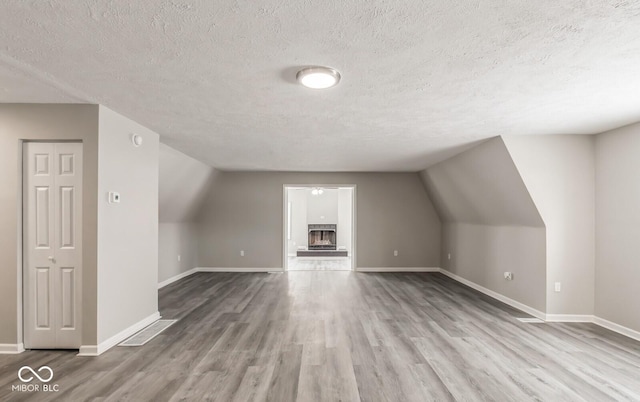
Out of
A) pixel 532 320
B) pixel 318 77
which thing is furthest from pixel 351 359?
pixel 532 320

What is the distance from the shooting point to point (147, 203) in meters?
3.80

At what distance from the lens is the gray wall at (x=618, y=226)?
349 cm

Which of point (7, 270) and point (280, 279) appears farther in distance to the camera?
point (280, 279)

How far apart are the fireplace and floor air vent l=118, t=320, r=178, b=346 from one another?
8.08 meters

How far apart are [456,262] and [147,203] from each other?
231 inches

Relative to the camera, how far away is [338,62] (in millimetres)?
2100

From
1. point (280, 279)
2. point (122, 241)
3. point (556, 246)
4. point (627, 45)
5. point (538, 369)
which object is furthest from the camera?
point (280, 279)

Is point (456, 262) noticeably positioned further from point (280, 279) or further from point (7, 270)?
point (7, 270)

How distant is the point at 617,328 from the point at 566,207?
1.49m

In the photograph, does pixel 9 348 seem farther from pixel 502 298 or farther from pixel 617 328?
pixel 617 328

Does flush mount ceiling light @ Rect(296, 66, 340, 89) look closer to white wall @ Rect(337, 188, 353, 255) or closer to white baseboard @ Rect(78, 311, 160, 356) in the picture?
white baseboard @ Rect(78, 311, 160, 356)

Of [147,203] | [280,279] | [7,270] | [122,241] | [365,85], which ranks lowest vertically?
[280,279]

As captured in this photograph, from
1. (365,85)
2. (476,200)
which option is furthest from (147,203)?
(476,200)

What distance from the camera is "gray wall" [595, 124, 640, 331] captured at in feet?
11.5
